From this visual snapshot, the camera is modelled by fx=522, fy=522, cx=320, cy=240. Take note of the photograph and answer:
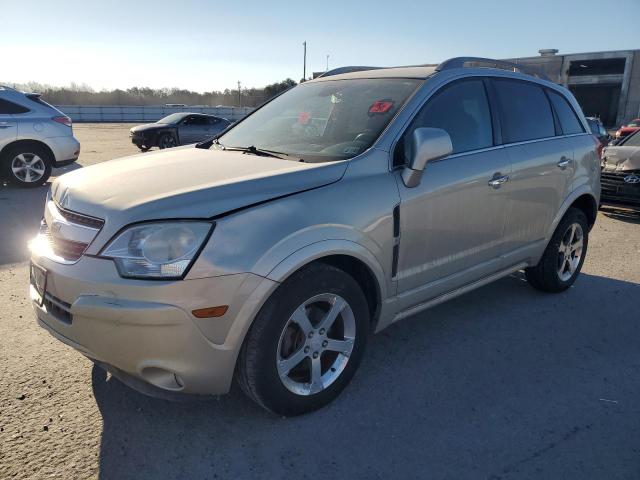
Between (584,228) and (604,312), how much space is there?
88 centimetres

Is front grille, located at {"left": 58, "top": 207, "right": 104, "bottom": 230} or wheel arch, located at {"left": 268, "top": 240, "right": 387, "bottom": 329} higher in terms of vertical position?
front grille, located at {"left": 58, "top": 207, "right": 104, "bottom": 230}

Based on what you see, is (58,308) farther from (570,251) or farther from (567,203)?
(570,251)

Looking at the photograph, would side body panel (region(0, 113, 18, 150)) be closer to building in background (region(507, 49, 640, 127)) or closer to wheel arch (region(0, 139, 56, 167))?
wheel arch (region(0, 139, 56, 167))

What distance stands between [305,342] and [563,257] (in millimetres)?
3083

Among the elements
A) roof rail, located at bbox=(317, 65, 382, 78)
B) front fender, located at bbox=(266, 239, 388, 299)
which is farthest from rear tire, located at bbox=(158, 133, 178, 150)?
front fender, located at bbox=(266, 239, 388, 299)

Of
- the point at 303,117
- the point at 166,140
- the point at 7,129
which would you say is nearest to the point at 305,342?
the point at 303,117

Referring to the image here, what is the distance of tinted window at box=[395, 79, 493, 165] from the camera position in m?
3.26

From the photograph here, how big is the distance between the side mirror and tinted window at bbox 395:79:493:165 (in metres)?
0.12

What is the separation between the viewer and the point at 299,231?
8.22 feet

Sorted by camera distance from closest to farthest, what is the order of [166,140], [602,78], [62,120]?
[62,120]
[166,140]
[602,78]

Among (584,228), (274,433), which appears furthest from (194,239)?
(584,228)

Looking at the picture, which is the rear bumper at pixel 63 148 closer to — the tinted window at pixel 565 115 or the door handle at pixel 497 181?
the tinted window at pixel 565 115

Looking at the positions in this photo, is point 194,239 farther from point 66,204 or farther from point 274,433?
point 274,433

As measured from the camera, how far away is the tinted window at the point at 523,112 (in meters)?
3.95
